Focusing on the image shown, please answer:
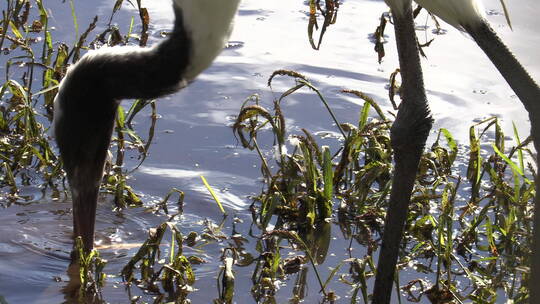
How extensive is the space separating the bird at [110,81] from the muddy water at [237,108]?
0.30m

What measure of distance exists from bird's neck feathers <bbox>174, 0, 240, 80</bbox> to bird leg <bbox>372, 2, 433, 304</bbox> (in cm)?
70

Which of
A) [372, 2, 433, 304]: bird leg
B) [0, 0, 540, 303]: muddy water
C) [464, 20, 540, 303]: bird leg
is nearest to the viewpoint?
[464, 20, 540, 303]: bird leg

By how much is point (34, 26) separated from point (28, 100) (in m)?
1.54

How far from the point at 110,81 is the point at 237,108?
6.23 ft

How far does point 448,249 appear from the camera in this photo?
4.45 m

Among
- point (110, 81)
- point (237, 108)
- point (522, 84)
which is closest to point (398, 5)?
point (522, 84)

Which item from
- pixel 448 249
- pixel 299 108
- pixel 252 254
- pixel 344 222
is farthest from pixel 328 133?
pixel 448 249

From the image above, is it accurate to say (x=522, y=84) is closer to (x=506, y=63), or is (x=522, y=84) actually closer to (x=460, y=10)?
(x=506, y=63)

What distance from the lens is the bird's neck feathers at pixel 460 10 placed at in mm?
4078

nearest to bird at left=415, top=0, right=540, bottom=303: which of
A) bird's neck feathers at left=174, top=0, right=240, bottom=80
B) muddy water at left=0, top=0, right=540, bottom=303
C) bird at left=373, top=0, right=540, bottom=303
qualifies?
bird at left=373, top=0, right=540, bottom=303

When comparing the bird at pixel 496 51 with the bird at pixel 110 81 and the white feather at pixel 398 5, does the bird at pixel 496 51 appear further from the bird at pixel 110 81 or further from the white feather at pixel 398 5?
the bird at pixel 110 81

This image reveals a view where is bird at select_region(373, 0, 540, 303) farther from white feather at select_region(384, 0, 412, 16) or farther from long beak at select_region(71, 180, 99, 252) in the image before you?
long beak at select_region(71, 180, 99, 252)

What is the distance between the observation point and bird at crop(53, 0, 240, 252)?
4.23 meters

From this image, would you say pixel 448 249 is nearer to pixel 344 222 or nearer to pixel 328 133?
pixel 344 222
